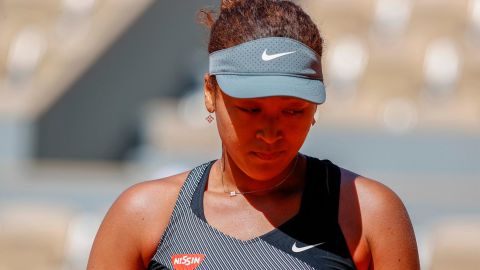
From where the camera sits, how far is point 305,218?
93.2 inches

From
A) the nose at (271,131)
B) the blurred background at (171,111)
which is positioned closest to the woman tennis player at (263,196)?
the nose at (271,131)

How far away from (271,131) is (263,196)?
0.22m

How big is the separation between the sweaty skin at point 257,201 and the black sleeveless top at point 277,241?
21 millimetres

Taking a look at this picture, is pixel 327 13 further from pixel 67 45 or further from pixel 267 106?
pixel 267 106

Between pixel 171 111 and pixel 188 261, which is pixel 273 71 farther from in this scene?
pixel 171 111

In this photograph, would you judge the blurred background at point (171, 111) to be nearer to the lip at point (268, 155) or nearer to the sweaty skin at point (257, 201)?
the sweaty skin at point (257, 201)

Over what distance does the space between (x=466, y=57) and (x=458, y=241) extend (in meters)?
2.12

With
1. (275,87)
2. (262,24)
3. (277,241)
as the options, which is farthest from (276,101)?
(277,241)

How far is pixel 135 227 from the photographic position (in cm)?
246

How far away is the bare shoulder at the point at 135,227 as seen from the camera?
2.45 m

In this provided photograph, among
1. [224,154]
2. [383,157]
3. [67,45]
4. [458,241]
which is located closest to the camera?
[224,154]

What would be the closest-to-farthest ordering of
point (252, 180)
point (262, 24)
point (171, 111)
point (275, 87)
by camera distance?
point (275, 87), point (262, 24), point (252, 180), point (171, 111)

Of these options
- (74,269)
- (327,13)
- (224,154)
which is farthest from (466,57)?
(224,154)

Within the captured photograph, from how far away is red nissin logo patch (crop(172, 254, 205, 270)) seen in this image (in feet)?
7.77
